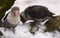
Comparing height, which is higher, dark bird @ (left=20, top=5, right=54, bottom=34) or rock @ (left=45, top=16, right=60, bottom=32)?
dark bird @ (left=20, top=5, right=54, bottom=34)

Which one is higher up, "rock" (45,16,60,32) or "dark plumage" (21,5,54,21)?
"dark plumage" (21,5,54,21)

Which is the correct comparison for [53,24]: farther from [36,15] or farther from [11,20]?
[11,20]

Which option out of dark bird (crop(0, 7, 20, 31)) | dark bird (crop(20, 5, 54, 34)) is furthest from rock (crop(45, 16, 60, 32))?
dark bird (crop(0, 7, 20, 31))

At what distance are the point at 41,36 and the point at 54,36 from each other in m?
0.06

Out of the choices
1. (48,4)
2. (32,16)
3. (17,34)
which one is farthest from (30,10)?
(48,4)

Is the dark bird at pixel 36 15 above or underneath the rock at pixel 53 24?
above

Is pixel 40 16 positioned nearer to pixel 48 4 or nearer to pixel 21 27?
pixel 21 27

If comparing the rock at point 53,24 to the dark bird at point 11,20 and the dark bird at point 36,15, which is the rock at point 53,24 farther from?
the dark bird at point 11,20

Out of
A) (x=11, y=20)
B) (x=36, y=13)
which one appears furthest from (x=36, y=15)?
(x=11, y=20)

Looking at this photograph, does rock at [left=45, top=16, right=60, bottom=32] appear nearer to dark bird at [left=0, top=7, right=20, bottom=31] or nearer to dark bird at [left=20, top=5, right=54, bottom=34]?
dark bird at [left=20, top=5, right=54, bottom=34]

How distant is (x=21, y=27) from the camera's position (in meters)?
0.97

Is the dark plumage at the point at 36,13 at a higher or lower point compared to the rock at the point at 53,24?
higher

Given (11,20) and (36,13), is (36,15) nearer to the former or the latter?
(36,13)

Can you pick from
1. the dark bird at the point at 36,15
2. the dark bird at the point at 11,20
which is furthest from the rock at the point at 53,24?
the dark bird at the point at 11,20
